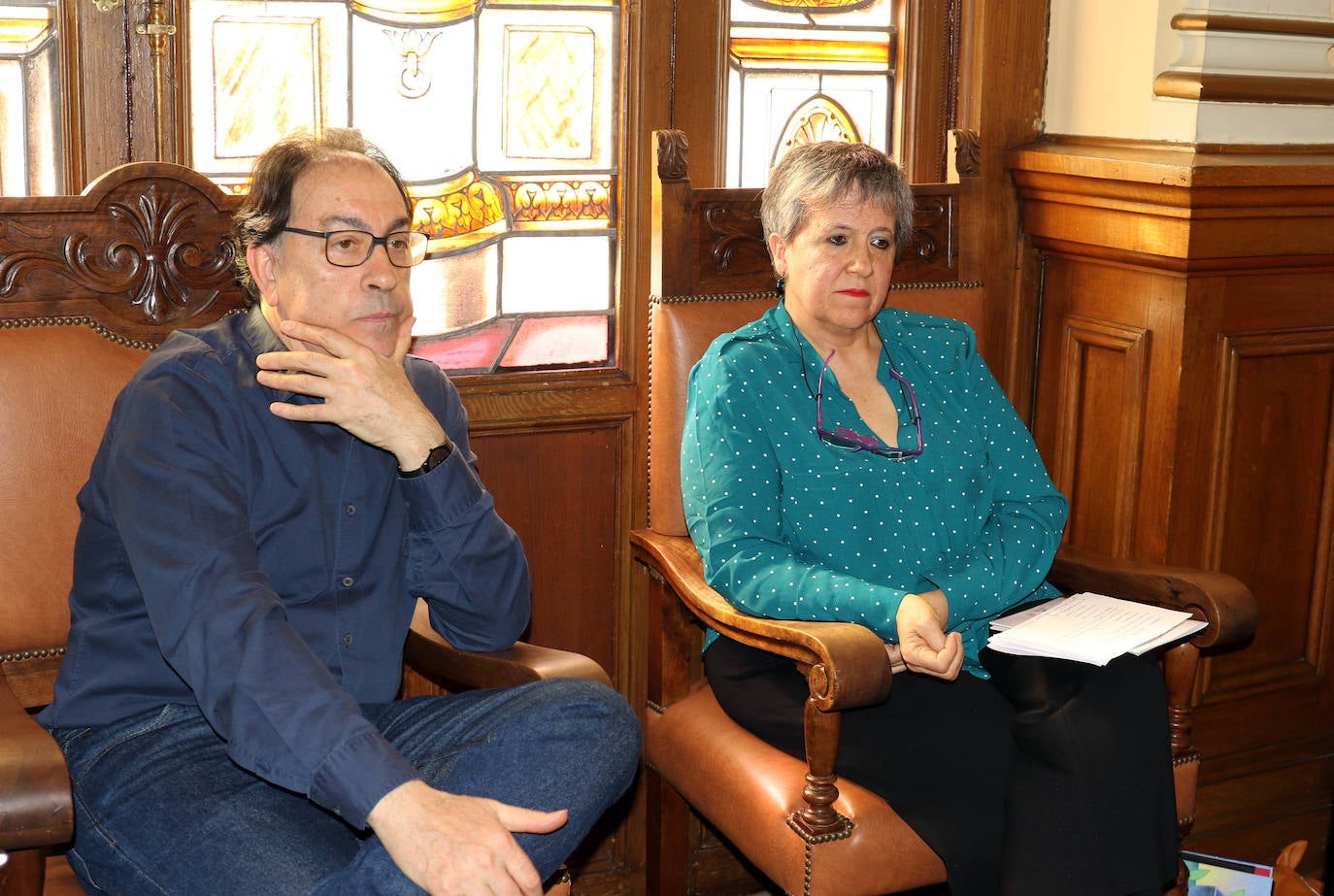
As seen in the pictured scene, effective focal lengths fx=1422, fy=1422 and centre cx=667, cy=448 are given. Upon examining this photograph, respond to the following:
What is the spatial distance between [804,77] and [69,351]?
1.41m

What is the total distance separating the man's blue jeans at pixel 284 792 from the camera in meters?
1.53

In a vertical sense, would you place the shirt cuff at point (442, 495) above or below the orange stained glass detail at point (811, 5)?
below

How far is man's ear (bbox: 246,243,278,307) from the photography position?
1.83 m

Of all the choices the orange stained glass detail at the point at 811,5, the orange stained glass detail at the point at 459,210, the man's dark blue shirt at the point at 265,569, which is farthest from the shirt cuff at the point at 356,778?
the orange stained glass detail at the point at 811,5

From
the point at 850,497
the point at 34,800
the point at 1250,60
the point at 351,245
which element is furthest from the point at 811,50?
the point at 34,800

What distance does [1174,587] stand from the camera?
2172mm

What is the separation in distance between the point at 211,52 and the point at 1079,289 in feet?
5.33

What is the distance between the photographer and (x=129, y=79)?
2.11 metres

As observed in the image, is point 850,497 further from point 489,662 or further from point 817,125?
point 817,125

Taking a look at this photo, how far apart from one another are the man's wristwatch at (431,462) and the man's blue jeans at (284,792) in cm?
30

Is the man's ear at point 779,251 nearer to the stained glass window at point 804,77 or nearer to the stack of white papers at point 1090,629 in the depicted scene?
the stained glass window at point 804,77

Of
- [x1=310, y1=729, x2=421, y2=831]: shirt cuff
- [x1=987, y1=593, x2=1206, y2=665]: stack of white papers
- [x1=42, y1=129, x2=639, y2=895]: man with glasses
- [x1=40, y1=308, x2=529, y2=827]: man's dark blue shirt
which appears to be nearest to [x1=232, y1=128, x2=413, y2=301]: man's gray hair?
[x1=42, y1=129, x2=639, y2=895]: man with glasses

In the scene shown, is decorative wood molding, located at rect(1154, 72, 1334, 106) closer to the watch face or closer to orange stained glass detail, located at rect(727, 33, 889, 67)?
orange stained glass detail, located at rect(727, 33, 889, 67)

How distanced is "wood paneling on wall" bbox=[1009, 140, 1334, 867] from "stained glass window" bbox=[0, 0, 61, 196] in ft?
5.58
